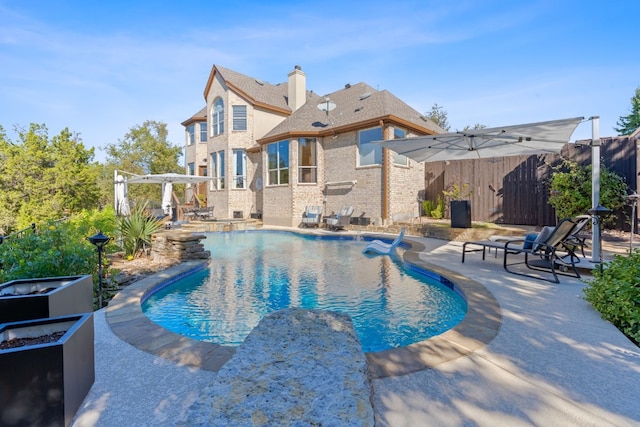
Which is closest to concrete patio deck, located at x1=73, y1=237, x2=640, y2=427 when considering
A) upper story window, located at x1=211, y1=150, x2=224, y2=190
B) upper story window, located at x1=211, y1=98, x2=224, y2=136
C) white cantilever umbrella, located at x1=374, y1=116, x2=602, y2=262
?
white cantilever umbrella, located at x1=374, y1=116, x2=602, y2=262

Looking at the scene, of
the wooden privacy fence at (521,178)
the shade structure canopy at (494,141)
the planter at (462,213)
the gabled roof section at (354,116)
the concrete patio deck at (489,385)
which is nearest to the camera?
the concrete patio deck at (489,385)

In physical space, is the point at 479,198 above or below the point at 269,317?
above

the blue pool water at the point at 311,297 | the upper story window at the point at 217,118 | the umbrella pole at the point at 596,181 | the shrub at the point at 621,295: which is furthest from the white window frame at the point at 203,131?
the shrub at the point at 621,295

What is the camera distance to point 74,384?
2.02 metres

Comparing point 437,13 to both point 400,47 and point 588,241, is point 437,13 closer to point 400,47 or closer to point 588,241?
point 400,47

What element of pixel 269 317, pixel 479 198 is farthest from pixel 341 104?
pixel 269 317

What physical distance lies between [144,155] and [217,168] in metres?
16.2

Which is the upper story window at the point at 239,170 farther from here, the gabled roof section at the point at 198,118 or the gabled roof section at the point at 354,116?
the gabled roof section at the point at 198,118

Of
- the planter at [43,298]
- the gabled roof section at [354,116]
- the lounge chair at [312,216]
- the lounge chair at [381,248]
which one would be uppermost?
the gabled roof section at [354,116]

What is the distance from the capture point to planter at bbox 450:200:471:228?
1042cm

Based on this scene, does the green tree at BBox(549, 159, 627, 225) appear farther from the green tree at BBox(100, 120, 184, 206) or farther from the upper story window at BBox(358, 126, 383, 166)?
the green tree at BBox(100, 120, 184, 206)

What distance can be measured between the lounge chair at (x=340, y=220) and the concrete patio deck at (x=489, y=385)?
10484 mm

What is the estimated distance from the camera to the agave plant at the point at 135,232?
24.1ft

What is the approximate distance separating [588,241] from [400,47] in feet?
32.9
